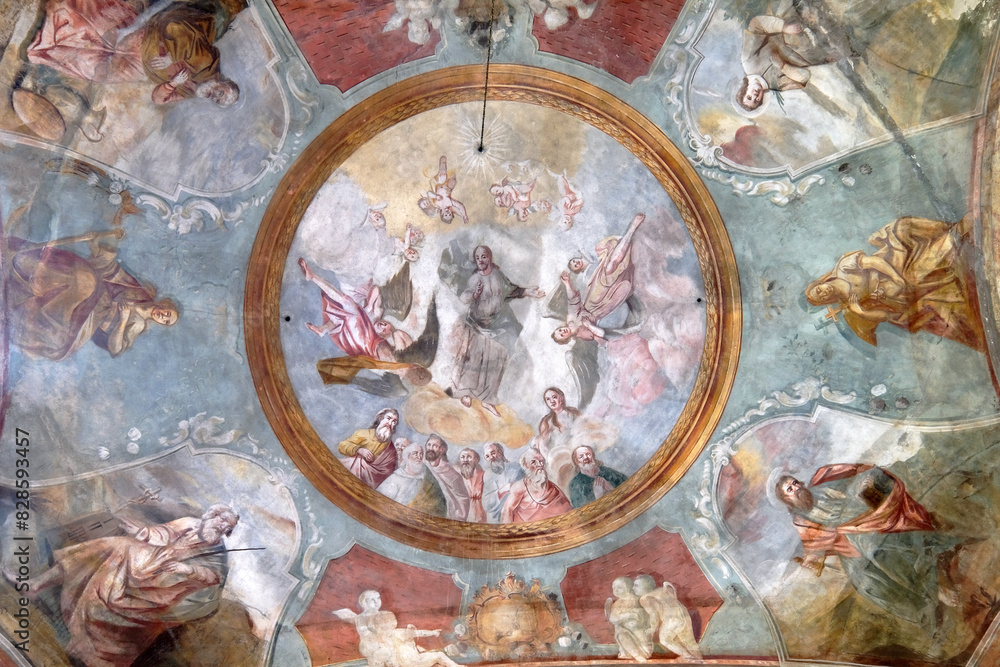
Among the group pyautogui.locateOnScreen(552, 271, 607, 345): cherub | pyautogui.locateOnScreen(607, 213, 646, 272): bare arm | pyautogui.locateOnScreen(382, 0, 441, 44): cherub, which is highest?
pyautogui.locateOnScreen(382, 0, 441, 44): cherub

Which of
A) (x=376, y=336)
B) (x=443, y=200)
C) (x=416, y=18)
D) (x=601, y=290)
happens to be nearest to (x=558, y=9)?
(x=416, y=18)

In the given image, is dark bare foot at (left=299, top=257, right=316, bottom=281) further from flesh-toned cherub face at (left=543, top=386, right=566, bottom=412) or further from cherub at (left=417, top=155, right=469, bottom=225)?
flesh-toned cherub face at (left=543, top=386, right=566, bottom=412)

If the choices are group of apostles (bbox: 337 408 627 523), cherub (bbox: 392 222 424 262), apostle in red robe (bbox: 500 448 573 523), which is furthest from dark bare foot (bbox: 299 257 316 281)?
apostle in red robe (bbox: 500 448 573 523)

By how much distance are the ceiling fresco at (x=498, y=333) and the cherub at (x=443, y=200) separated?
0.05m

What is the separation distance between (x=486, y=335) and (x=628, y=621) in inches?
181

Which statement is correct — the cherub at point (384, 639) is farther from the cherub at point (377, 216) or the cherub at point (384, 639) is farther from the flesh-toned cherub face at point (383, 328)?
the cherub at point (377, 216)

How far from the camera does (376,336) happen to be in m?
13.0

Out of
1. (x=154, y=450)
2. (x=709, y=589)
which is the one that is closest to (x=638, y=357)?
(x=709, y=589)

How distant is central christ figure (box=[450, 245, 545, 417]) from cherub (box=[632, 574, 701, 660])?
344 centimetres

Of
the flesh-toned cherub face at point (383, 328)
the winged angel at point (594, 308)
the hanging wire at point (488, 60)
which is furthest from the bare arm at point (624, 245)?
the flesh-toned cherub face at point (383, 328)

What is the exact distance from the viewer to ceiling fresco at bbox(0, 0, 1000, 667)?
11.0m

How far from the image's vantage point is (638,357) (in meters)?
13.0

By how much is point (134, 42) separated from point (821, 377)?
987 centimetres

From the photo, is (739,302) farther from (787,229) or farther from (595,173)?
(595,173)
